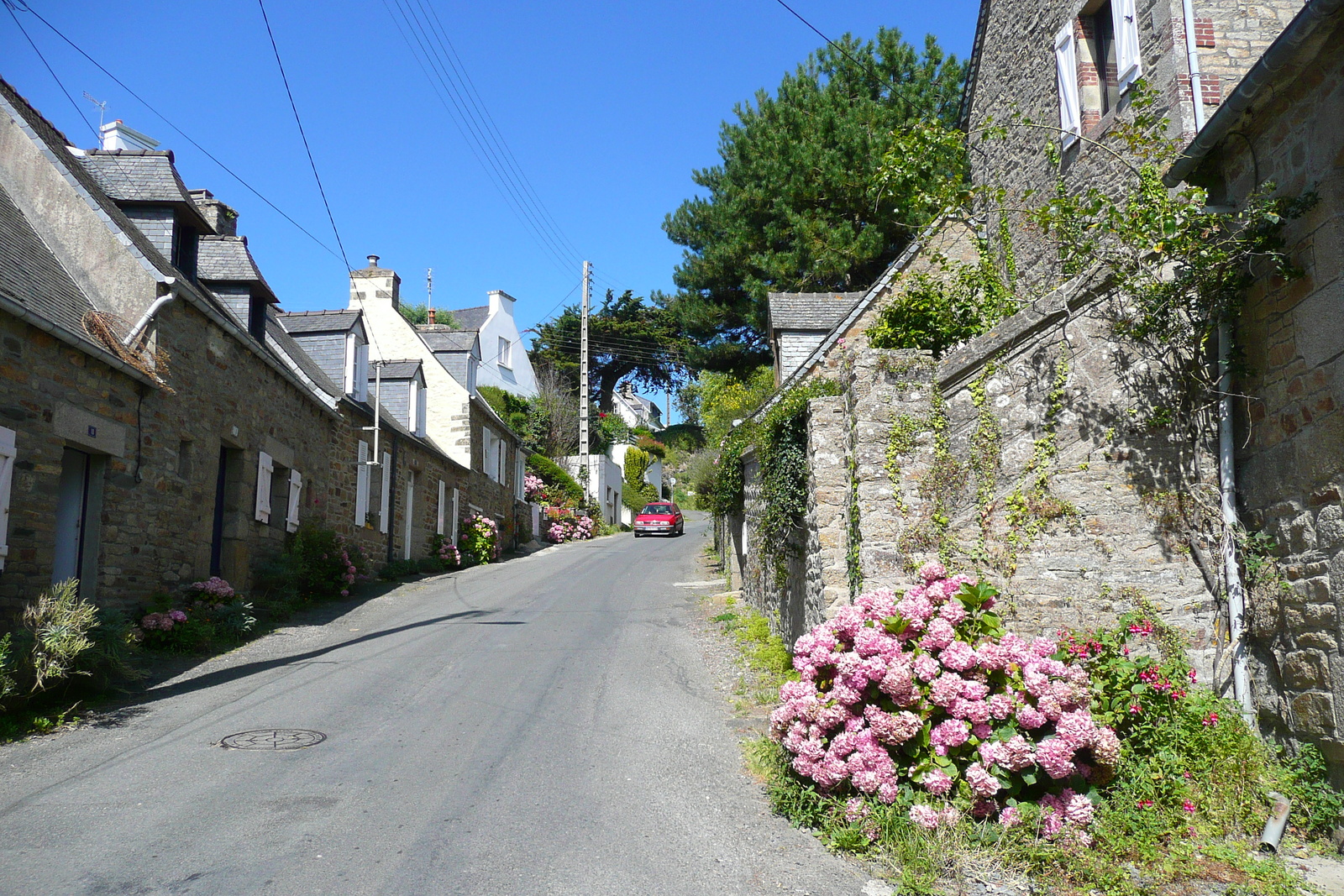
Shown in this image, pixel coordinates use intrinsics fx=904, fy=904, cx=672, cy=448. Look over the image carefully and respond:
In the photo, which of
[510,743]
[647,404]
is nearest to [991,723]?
[510,743]

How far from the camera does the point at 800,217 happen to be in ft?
76.7

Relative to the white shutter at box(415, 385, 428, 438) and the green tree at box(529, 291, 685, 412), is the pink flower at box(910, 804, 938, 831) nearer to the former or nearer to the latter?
the white shutter at box(415, 385, 428, 438)

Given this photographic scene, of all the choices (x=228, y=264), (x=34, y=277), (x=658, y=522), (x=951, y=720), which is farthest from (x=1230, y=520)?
(x=658, y=522)

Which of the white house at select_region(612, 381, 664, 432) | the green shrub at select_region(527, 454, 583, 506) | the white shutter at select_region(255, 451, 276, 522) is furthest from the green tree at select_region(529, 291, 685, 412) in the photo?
the white shutter at select_region(255, 451, 276, 522)

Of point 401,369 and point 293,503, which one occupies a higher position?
point 401,369

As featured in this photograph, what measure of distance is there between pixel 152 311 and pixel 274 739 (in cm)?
590

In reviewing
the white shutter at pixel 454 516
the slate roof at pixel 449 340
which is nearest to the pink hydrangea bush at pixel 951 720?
the white shutter at pixel 454 516

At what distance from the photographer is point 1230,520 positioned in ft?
18.4

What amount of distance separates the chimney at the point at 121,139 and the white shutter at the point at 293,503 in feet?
20.2

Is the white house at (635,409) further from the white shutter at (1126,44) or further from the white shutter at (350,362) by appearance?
the white shutter at (1126,44)

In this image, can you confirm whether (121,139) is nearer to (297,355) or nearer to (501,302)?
(297,355)

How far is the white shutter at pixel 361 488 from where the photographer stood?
58.1ft

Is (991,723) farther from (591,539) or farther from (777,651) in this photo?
(591,539)

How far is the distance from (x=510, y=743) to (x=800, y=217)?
19.1m
